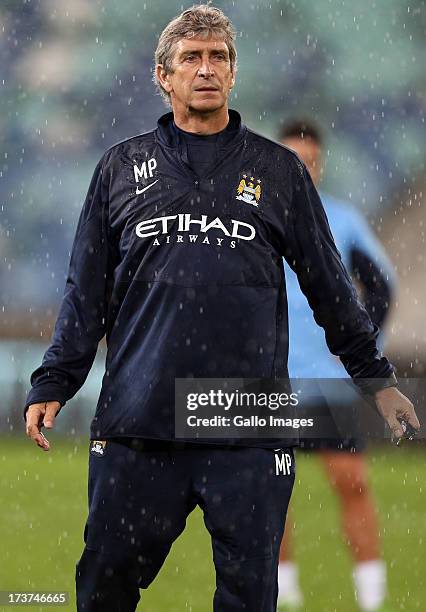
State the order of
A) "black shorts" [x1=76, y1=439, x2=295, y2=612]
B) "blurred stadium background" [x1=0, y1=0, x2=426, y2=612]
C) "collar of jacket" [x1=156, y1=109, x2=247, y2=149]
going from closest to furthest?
"black shorts" [x1=76, y1=439, x2=295, y2=612]
"collar of jacket" [x1=156, y1=109, x2=247, y2=149]
"blurred stadium background" [x1=0, y1=0, x2=426, y2=612]

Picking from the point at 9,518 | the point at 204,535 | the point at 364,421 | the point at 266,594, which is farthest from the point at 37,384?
the point at 9,518

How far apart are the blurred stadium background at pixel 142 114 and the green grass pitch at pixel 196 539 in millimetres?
1717

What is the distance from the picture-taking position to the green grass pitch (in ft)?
18.4

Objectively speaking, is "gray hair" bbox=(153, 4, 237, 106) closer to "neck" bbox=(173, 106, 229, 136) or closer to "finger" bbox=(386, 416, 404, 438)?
"neck" bbox=(173, 106, 229, 136)

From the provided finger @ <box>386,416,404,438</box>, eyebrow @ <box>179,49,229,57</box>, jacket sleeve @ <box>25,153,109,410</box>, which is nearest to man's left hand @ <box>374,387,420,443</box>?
finger @ <box>386,416,404,438</box>

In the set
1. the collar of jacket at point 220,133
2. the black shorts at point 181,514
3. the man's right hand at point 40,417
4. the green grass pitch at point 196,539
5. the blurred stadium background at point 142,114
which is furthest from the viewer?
the blurred stadium background at point 142,114

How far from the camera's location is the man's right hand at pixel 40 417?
3.45 metres

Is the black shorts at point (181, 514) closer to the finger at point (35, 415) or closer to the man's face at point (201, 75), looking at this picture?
the finger at point (35, 415)

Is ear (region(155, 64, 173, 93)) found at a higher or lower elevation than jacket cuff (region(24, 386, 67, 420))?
higher

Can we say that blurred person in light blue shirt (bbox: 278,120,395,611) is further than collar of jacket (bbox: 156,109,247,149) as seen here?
Yes

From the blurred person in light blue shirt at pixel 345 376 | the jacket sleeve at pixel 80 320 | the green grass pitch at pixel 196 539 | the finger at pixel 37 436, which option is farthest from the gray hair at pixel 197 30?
the green grass pitch at pixel 196 539

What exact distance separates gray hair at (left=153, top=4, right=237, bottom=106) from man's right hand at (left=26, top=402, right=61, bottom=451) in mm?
911

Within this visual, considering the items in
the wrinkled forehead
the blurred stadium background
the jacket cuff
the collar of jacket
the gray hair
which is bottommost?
the jacket cuff

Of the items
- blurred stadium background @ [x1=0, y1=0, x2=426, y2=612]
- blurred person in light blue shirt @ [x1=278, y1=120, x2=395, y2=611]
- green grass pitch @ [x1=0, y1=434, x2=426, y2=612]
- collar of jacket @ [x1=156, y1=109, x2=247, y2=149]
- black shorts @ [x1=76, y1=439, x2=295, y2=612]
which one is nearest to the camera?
black shorts @ [x1=76, y1=439, x2=295, y2=612]
